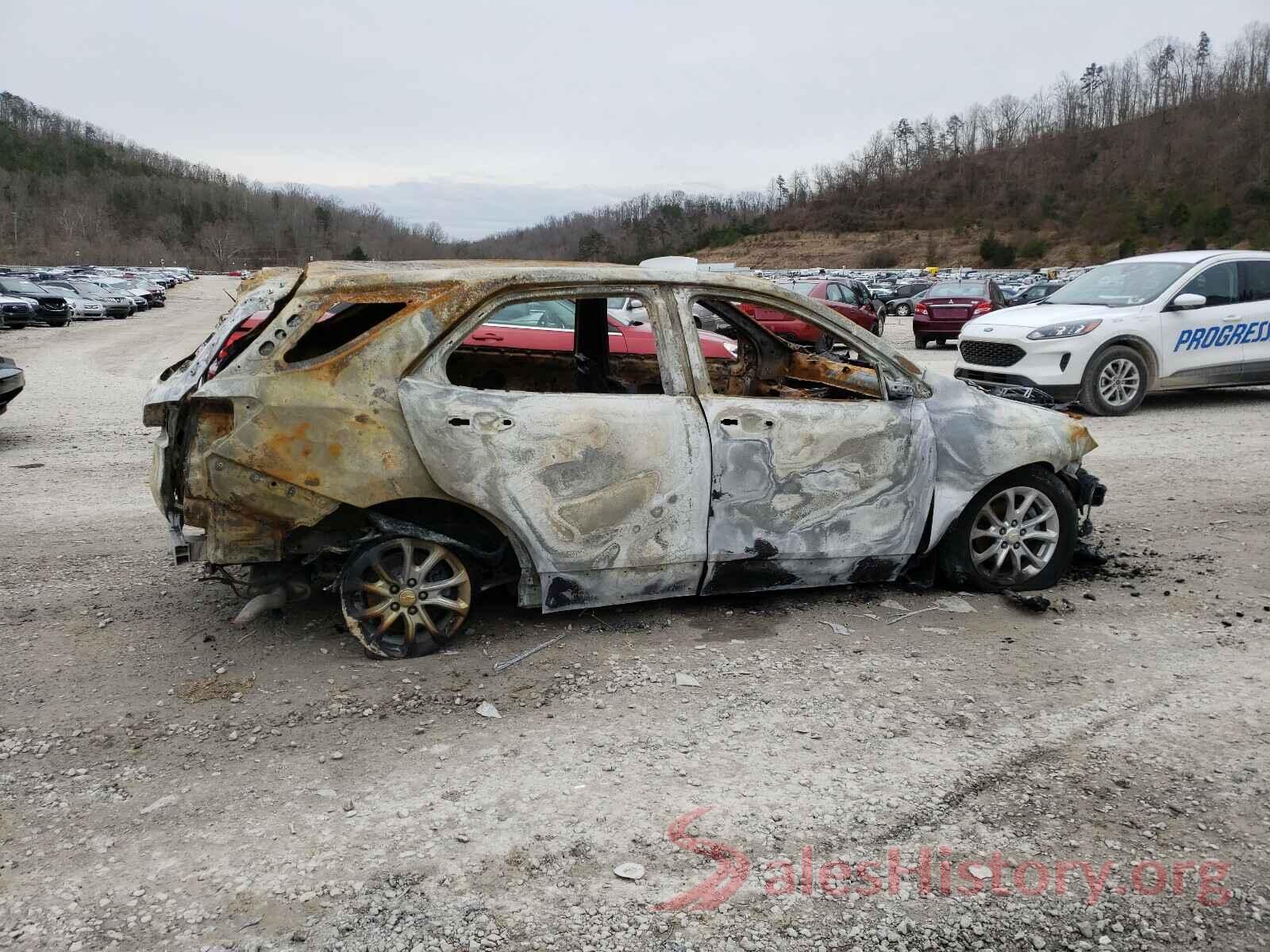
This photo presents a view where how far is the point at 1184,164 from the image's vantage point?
102 metres

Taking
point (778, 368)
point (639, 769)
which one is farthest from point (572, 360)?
point (639, 769)

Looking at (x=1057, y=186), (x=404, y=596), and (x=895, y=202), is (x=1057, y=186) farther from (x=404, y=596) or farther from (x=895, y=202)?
(x=404, y=596)

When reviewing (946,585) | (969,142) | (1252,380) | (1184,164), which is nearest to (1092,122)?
(969,142)

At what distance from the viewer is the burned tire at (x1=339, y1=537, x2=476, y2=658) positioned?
4309 mm

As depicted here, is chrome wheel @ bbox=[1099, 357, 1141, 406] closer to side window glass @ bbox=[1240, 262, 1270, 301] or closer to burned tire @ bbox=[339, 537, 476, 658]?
side window glass @ bbox=[1240, 262, 1270, 301]

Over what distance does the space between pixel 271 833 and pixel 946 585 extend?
11.7 feet

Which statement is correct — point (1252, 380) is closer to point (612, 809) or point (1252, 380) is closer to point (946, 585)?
point (946, 585)

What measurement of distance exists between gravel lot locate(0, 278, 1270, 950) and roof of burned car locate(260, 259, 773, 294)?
5.40 ft

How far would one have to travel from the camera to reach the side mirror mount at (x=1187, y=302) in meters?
10.9

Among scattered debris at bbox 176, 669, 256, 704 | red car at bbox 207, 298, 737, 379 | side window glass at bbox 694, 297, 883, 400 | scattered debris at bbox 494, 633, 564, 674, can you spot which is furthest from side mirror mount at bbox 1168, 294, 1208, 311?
scattered debris at bbox 176, 669, 256, 704

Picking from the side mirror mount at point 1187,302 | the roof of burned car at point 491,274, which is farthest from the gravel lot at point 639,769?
the side mirror mount at point 1187,302

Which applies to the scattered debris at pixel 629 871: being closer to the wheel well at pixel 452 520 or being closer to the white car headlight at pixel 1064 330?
the wheel well at pixel 452 520

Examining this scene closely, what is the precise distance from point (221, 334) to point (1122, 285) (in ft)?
35.0

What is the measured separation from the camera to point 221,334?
14.0 ft
